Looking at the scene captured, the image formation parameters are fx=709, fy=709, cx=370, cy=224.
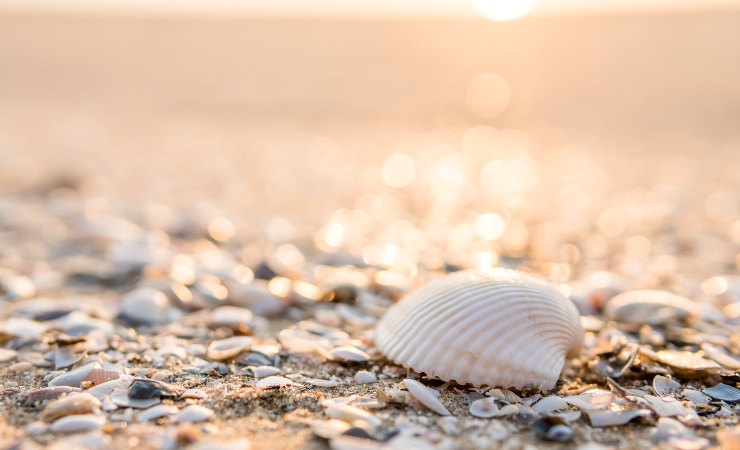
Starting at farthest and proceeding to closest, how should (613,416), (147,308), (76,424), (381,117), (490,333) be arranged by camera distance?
(381,117) < (147,308) < (490,333) < (613,416) < (76,424)

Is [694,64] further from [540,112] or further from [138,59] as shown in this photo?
[138,59]

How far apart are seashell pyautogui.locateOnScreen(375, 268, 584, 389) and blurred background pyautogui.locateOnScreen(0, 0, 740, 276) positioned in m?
2.06

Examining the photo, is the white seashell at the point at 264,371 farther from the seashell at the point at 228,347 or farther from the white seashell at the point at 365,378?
the white seashell at the point at 365,378

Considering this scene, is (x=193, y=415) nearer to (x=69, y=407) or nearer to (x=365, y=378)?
(x=69, y=407)

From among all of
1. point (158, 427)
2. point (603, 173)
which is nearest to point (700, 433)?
point (158, 427)

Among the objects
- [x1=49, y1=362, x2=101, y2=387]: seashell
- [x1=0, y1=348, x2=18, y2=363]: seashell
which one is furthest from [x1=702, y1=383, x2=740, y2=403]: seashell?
[x1=0, y1=348, x2=18, y2=363]: seashell

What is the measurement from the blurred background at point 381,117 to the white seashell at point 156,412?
8.11ft

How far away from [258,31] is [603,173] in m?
17.3

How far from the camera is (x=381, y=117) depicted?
11453 mm

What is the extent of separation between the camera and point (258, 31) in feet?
72.9

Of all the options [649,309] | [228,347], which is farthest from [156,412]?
[649,309]

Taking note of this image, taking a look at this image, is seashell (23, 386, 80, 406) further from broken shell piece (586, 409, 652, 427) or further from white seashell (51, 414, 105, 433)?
broken shell piece (586, 409, 652, 427)

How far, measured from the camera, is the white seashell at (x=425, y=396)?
1.96 meters

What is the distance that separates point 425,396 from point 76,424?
36.2 inches
